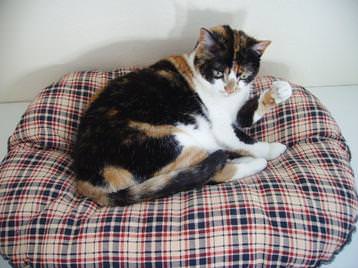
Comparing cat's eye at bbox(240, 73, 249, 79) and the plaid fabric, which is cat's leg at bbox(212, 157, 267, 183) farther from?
cat's eye at bbox(240, 73, 249, 79)

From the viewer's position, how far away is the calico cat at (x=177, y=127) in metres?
0.96

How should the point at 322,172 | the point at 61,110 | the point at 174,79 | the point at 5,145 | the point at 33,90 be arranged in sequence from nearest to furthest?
the point at 322,172, the point at 174,79, the point at 61,110, the point at 5,145, the point at 33,90

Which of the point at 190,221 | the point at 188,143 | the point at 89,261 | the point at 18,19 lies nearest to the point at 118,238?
the point at 89,261

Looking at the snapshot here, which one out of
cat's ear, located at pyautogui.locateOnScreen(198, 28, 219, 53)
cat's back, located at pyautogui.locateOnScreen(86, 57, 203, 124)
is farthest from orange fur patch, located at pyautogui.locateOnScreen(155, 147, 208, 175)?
cat's ear, located at pyautogui.locateOnScreen(198, 28, 219, 53)

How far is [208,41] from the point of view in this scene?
1.03 m

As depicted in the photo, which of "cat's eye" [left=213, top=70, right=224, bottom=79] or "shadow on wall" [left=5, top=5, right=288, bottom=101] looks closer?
"cat's eye" [left=213, top=70, right=224, bottom=79]

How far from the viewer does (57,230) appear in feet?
2.98

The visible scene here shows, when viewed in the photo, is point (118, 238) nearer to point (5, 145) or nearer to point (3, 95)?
point (5, 145)

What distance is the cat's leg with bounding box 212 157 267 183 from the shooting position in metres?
1.04

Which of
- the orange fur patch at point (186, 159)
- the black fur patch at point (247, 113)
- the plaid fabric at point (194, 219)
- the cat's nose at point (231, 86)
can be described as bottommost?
Result: the plaid fabric at point (194, 219)

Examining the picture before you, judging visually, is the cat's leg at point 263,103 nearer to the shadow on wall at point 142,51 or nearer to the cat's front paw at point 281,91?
the cat's front paw at point 281,91

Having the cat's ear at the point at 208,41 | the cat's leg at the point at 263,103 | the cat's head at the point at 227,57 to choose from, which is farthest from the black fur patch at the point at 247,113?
the cat's ear at the point at 208,41

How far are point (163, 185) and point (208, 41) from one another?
18.8 inches

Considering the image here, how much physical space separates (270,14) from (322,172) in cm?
67
